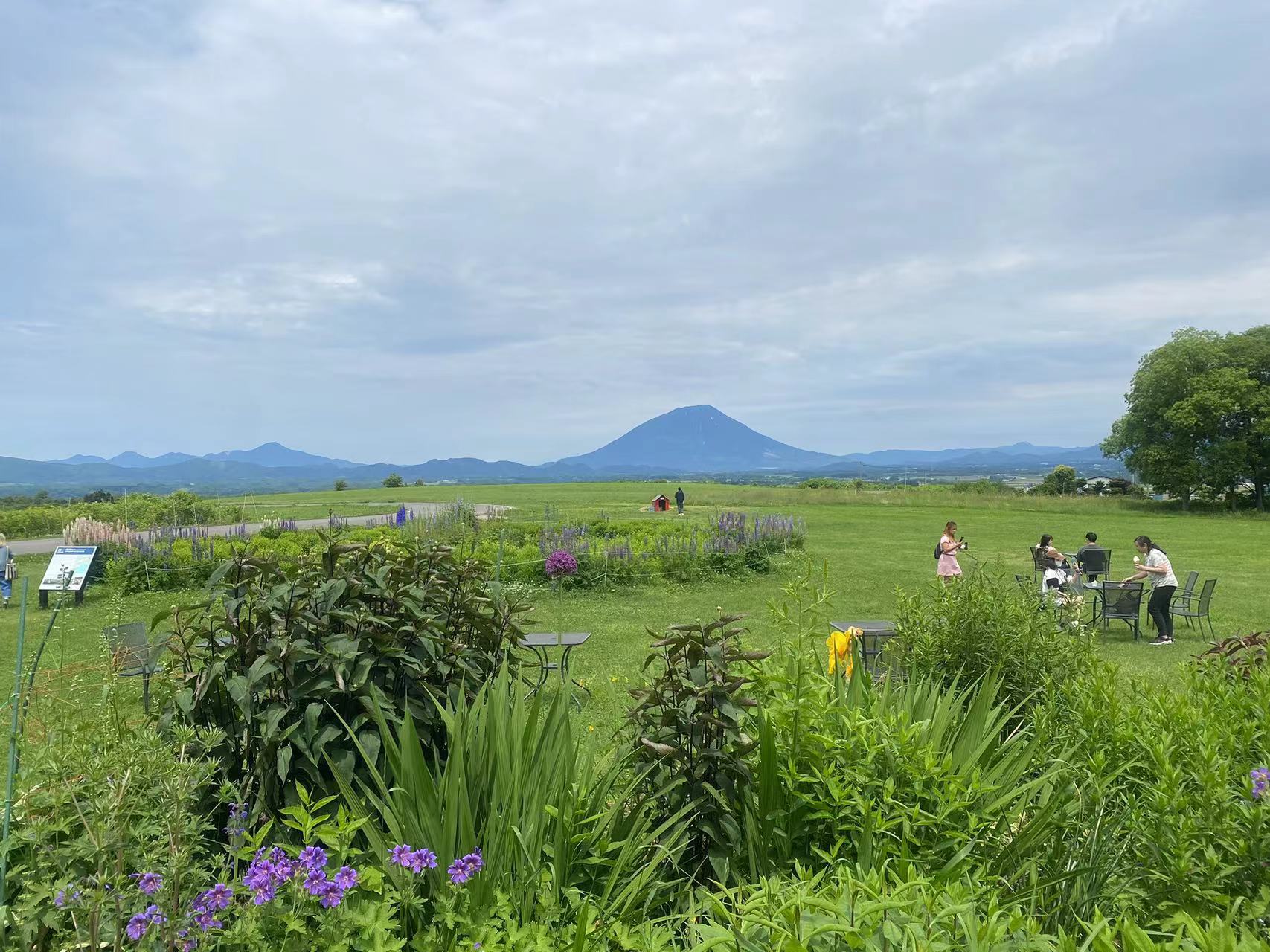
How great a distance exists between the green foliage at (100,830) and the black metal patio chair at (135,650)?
1.20m

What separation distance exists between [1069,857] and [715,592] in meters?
11.2

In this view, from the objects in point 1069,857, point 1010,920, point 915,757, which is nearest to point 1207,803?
point 1069,857

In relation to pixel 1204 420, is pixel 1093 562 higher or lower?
lower

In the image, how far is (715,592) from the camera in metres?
13.5

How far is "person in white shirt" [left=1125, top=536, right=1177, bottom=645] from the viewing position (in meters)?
10.2

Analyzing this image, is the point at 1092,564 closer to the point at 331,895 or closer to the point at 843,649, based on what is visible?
the point at 843,649

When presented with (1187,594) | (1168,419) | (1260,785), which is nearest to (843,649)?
(1260,785)

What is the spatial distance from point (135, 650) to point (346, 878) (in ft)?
14.8

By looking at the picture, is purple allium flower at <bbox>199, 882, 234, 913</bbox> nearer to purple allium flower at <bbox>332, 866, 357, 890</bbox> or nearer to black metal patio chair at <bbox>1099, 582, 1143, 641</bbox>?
purple allium flower at <bbox>332, 866, 357, 890</bbox>

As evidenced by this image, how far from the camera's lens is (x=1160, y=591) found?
1032 cm

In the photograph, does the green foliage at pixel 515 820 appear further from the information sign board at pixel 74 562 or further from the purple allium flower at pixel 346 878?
the information sign board at pixel 74 562

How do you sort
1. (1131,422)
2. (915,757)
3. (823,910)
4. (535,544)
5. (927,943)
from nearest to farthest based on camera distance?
(927,943) → (823,910) → (915,757) → (535,544) → (1131,422)

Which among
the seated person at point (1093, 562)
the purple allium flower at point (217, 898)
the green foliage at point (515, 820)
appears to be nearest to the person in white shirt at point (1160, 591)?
the seated person at point (1093, 562)

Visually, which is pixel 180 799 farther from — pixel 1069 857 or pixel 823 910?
pixel 1069 857
